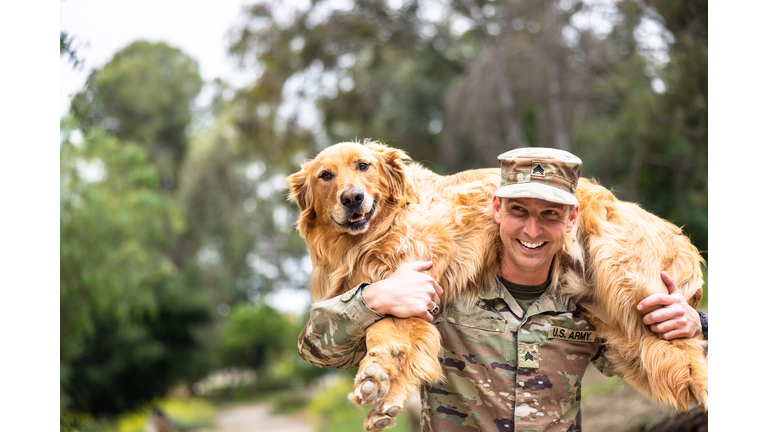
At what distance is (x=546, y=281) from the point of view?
282cm

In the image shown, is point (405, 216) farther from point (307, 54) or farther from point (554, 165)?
point (307, 54)

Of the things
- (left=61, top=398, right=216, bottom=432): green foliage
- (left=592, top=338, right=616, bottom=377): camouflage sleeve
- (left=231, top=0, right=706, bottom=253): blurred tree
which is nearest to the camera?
(left=592, top=338, right=616, bottom=377): camouflage sleeve

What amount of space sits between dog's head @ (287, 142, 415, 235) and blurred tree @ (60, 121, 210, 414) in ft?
17.9

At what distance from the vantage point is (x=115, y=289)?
37.6 ft

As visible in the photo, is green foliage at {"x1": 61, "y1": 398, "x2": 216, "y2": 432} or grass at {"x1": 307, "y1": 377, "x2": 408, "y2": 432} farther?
green foliage at {"x1": 61, "y1": 398, "x2": 216, "y2": 432}

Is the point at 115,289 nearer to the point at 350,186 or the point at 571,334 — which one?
the point at 350,186

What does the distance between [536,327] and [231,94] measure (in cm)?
1711

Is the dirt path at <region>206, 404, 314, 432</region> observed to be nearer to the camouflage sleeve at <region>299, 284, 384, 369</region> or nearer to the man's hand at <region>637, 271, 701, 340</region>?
the camouflage sleeve at <region>299, 284, 384, 369</region>

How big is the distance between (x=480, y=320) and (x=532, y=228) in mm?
561

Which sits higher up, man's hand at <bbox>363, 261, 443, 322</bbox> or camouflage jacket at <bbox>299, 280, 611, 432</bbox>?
man's hand at <bbox>363, 261, 443, 322</bbox>

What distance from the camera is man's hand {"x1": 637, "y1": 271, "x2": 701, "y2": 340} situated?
8.52 feet

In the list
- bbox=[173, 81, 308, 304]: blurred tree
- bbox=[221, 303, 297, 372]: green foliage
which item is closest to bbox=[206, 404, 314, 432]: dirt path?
bbox=[221, 303, 297, 372]: green foliage

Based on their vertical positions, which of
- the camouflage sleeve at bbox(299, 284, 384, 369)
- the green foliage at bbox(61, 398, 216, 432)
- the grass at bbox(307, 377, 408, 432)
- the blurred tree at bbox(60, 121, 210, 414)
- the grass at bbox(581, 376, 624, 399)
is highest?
the blurred tree at bbox(60, 121, 210, 414)

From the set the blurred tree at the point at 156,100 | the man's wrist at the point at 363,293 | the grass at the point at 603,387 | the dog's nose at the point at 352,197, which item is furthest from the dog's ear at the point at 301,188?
the blurred tree at the point at 156,100
